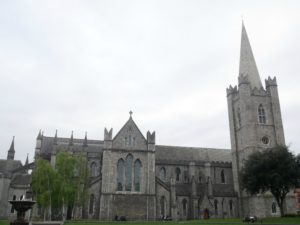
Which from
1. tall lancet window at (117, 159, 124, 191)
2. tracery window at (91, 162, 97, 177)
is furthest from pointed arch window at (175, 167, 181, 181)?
tracery window at (91, 162, 97, 177)

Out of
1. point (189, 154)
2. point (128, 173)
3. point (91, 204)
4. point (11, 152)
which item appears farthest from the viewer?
point (11, 152)

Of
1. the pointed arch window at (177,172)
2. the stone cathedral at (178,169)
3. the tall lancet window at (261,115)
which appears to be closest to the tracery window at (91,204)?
the stone cathedral at (178,169)

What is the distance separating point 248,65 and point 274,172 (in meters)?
28.8

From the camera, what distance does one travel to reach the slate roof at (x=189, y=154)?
6844cm

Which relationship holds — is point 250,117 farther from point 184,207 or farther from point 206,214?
point 184,207

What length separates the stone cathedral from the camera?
54.7 m

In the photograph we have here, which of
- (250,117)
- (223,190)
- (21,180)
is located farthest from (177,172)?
(21,180)

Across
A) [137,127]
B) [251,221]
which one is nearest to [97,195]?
[137,127]

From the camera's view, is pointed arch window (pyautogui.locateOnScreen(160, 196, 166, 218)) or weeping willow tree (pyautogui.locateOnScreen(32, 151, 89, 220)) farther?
pointed arch window (pyautogui.locateOnScreen(160, 196, 166, 218))

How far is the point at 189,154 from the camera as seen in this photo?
A: 236 feet

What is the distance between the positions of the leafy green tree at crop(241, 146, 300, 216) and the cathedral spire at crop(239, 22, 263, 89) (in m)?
20.4

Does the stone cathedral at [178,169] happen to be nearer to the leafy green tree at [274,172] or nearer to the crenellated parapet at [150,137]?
the crenellated parapet at [150,137]

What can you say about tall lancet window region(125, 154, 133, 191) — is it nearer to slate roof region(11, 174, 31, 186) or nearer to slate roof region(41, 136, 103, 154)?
slate roof region(41, 136, 103, 154)

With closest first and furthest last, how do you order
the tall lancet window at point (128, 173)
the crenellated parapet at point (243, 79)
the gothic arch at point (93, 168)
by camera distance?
the tall lancet window at point (128, 173) < the gothic arch at point (93, 168) < the crenellated parapet at point (243, 79)
